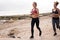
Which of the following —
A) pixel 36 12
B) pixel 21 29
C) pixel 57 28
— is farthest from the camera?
pixel 21 29

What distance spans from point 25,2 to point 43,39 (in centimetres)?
65

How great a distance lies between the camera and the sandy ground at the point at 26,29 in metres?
2.30

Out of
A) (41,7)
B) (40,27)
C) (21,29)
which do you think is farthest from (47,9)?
(21,29)

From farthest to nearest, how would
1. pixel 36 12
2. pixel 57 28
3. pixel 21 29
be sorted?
pixel 21 29, pixel 57 28, pixel 36 12

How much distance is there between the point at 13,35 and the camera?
2.37 m

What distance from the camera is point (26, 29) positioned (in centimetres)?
249

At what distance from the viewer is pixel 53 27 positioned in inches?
90.3

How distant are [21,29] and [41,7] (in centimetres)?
41

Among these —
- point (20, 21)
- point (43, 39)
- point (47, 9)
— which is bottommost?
point (43, 39)

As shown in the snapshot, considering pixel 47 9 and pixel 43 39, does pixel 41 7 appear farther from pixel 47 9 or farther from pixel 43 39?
pixel 43 39

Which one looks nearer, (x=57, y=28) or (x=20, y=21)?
(x=57, y=28)

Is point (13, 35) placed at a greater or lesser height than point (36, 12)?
lesser

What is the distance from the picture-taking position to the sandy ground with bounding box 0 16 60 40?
230 centimetres

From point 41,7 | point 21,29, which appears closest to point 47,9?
point 41,7
